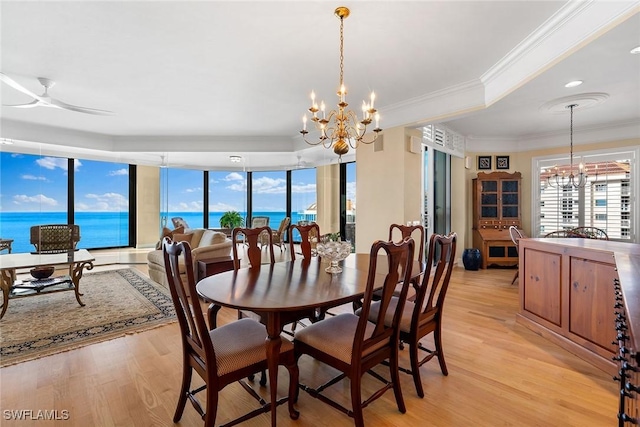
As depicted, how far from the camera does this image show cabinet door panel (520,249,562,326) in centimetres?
277

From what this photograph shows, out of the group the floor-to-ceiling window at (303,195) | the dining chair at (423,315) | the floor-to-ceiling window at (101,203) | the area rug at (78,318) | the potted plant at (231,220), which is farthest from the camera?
the floor-to-ceiling window at (303,195)

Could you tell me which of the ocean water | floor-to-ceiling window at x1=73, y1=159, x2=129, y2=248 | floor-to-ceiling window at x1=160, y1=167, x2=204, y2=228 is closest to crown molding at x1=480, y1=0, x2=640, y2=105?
the ocean water

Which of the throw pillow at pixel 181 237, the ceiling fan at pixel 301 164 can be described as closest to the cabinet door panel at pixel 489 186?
the ceiling fan at pixel 301 164

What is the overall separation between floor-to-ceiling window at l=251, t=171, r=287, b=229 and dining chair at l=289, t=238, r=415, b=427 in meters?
6.74

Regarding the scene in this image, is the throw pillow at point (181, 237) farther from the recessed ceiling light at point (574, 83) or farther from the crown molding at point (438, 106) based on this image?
the recessed ceiling light at point (574, 83)

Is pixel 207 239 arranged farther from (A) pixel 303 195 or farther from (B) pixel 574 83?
(B) pixel 574 83

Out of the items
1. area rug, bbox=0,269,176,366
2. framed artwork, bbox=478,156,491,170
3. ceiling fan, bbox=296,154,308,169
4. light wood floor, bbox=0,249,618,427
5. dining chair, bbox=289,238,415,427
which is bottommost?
light wood floor, bbox=0,249,618,427

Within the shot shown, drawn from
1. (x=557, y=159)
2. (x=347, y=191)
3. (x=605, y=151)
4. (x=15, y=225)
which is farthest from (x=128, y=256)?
(x=605, y=151)

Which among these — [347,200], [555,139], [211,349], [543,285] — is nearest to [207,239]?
[211,349]

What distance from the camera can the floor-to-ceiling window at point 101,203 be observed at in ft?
23.3

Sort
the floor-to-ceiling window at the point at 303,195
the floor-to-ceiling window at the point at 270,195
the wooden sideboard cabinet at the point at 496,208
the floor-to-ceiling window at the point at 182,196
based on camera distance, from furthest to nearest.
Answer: the floor-to-ceiling window at the point at 270,195, the floor-to-ceiling window at the point at 303,195, the floor-to-ceiling window at the point at 182,196, the wooden sideboard cabinet at the point at 496,208

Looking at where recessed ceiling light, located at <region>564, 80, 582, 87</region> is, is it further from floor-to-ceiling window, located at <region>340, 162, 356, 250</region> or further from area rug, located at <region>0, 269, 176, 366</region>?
area rug, located at <region>0, 269, 176, 366</region>

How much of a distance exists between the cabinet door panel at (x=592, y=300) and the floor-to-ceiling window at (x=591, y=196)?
3468mm

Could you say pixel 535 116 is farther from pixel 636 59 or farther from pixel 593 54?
pixel 593 54
